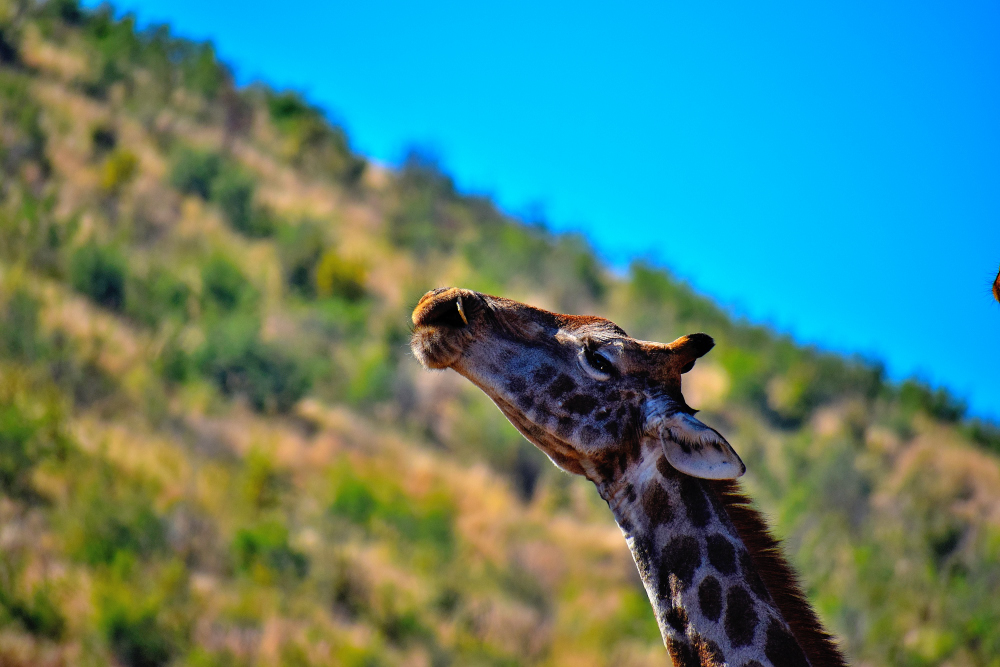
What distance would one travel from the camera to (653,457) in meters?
3.10

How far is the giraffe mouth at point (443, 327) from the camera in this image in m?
3.24

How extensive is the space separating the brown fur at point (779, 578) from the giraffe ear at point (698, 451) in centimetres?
27

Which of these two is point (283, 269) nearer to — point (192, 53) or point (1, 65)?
point (1, 65)

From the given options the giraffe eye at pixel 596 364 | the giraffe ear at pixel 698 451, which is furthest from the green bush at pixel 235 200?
the giraffe ear at pixel 698 451

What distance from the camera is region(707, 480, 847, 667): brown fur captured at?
2852 mm

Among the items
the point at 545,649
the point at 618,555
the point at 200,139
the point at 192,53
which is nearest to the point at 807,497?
the point at 618,555

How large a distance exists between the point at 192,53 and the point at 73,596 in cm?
3265

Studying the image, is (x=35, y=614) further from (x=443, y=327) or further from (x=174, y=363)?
(x=174, y=363)

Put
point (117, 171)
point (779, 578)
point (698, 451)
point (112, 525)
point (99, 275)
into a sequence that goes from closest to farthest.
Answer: point (698, 451)
point (779, 578)
point (112, 525)
point (99, 275)
point (117, 171)

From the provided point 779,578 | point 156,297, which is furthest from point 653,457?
point 156,297

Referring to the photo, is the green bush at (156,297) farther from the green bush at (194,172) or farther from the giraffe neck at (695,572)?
the giraffe neck at (695,572)

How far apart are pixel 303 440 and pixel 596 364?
1502 cm

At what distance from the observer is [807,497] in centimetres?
2128

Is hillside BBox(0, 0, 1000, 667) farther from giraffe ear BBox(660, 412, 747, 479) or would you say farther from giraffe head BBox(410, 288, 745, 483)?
giraffe ear BBox(660, 412, 747, 479)
